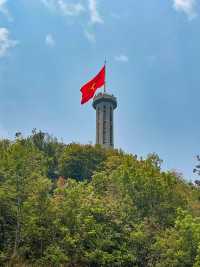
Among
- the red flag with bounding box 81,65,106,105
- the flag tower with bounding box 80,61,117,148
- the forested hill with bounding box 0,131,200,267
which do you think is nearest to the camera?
the forested hill with bounding box 0,131,200,267

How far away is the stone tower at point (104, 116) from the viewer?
10231 centimetres

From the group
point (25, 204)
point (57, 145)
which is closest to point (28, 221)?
point (25, 204)

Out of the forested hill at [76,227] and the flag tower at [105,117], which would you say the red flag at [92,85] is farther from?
the flag tower at [105,117]

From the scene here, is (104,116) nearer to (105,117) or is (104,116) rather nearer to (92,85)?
(105,117)

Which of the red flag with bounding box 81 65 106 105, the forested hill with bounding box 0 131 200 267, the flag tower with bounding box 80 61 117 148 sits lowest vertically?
the forested hill with bounding box 0 131 200 267

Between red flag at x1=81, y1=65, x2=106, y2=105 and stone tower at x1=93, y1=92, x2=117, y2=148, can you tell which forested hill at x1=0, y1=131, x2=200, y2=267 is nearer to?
red flag at x1=81, y1=65, x2=106, y2=105

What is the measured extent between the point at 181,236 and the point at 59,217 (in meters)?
7.24

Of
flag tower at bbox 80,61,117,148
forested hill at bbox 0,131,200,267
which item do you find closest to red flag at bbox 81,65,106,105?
forested hill at bbox 0,131,200,267

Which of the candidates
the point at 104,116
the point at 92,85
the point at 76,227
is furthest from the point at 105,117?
the point at 76,227

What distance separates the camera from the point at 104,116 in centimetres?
10375

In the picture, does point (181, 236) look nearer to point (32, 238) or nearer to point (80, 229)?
point (80, 229)

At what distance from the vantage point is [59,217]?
31750 mm

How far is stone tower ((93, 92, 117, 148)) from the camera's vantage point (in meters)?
102

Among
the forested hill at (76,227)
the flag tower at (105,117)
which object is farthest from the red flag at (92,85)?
the flag tower at (105,117)
